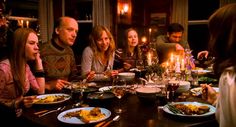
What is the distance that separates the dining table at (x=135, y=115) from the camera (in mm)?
1330

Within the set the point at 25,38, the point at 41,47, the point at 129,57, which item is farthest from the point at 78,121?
the point at 129,57

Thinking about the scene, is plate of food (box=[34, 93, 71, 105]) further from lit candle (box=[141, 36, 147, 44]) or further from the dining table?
lit candle (box=[141, 36, 147, 44])

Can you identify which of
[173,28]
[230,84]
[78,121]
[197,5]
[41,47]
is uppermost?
[197,5]

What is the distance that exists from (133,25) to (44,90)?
3.71m

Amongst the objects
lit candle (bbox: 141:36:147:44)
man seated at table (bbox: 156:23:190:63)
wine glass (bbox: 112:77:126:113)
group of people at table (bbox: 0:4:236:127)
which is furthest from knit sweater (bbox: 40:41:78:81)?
lit candle (bbox: 141:36:147:44)

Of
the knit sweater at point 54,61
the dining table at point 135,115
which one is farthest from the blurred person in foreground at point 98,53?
the dining table at point 135,115

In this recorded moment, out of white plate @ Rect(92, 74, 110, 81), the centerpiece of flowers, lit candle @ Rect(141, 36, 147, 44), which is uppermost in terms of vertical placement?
lit candle @ Rect(141, 36, 147, 44)

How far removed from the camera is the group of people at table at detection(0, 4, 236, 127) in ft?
3.63

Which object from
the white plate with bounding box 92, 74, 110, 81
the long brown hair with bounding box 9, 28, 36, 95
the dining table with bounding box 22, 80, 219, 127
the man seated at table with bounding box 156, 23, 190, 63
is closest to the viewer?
the dining table with bounding box 22, 80, 219, 127

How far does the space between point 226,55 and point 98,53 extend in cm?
212

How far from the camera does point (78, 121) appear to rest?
4.52 feet

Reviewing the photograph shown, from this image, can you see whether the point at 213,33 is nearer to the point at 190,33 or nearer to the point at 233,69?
the point at 233,69

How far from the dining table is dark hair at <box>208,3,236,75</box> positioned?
38 centimetres

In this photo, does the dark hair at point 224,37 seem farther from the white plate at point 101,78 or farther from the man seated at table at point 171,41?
the man seated at table at point 171,41
